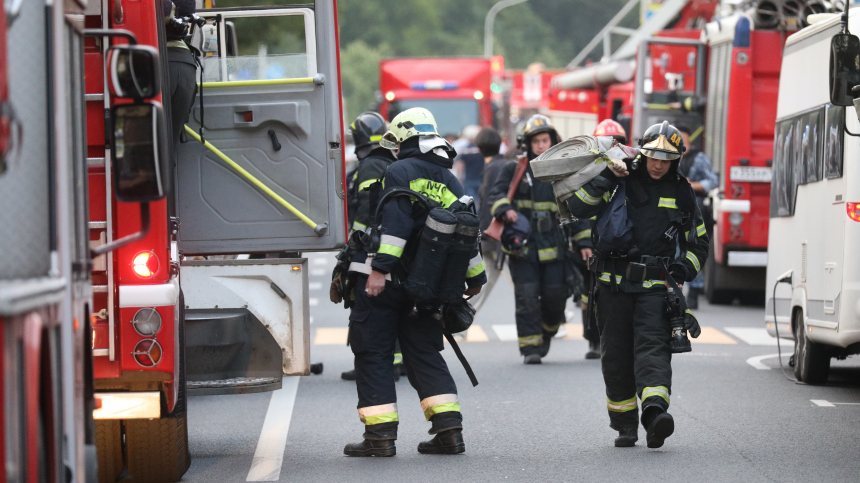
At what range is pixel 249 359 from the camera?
699 cm

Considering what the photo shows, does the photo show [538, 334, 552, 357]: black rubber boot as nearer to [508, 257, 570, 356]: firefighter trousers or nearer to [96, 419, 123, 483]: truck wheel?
[508, 257, 570, 356]: firefighter trousers

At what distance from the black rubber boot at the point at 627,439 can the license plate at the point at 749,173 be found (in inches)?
316

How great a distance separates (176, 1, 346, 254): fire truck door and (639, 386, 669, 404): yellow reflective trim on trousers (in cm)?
197

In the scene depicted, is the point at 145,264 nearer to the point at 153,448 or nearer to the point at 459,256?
the point at 153,448

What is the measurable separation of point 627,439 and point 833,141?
284 cm

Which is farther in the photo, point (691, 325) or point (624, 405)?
point (624, 405)

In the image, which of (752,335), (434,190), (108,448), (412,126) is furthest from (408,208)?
(752,335)

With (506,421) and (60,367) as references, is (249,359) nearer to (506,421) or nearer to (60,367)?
(506,421)

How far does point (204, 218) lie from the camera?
25.0 feet

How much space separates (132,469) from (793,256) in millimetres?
5551

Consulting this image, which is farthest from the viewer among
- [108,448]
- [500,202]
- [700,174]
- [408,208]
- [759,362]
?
[700,174]

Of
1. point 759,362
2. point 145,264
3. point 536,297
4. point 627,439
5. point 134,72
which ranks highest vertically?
point 134,72

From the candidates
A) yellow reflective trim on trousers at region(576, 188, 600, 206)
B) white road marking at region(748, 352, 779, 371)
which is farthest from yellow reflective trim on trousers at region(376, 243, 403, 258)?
white road marking at region(748, 352, 779, 371)

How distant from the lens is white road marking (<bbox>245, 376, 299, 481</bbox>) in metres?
6.72
